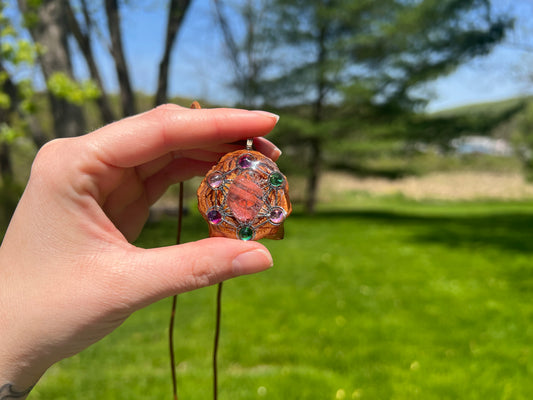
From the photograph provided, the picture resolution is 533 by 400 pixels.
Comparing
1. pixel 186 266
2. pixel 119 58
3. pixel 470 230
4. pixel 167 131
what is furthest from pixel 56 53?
pixel 470 230

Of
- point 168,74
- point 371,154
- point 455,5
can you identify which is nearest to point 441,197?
point 371,154

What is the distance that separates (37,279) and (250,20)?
50.2 feet

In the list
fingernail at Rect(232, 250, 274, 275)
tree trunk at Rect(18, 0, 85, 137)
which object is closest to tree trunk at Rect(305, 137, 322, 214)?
tree trunk at Rect(18, 0, 85, 137)

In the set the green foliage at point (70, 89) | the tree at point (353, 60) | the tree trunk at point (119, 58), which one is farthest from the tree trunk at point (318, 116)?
the green foliage at point (70, 89)

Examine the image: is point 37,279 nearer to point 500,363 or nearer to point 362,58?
point 500,363

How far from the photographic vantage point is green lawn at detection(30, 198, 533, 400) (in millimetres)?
3318

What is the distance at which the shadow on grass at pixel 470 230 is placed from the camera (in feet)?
30.6

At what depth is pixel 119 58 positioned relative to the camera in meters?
9.96

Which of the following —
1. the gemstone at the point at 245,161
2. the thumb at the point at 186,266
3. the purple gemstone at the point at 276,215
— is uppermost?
the gemstone at the point at 245,161

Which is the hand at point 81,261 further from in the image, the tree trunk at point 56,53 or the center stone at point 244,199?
the tree trunk at point 56,53

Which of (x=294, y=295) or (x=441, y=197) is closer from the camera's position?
(x=294, y=295)

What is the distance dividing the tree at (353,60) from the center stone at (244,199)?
1236cm

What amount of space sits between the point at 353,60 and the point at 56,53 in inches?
410

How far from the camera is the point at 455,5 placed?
10664 millimetres
